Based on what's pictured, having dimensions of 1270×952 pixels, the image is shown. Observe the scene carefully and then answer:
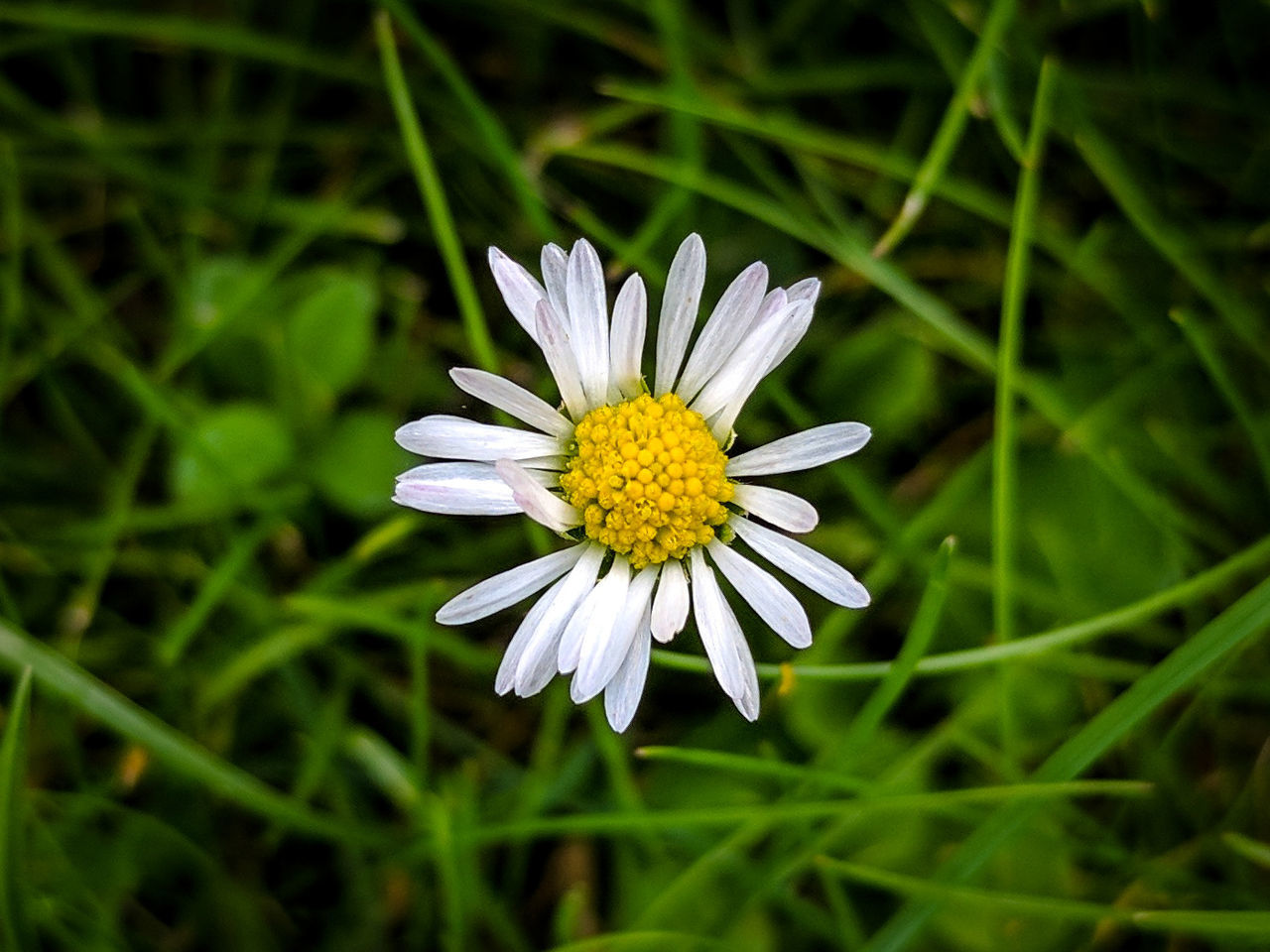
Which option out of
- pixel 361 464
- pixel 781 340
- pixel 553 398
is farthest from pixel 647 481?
pixel 361 464

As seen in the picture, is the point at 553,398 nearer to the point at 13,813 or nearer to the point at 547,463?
the point at 547,463

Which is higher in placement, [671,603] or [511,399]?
[511,399]

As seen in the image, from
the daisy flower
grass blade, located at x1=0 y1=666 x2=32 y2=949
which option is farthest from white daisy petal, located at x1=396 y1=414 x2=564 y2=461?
grass blade, located at x1=0 y1=666 x2=32 y2=949

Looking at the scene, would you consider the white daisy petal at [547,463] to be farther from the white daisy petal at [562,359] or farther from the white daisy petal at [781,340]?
the white daisy petal at [781,340]

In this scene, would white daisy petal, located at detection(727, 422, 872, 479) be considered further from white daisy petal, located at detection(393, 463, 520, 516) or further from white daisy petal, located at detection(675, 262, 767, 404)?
white daisy petal, located at detection(393, 463, 520, 516)

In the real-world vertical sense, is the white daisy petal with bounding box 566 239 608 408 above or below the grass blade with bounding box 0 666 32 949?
above

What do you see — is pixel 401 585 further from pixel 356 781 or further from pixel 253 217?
pixel 253 217
